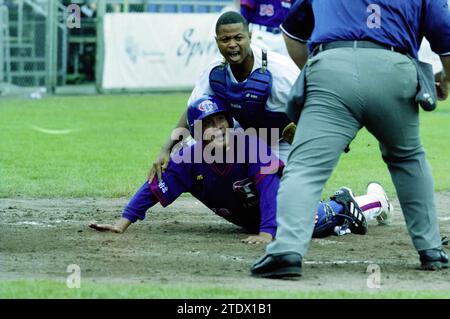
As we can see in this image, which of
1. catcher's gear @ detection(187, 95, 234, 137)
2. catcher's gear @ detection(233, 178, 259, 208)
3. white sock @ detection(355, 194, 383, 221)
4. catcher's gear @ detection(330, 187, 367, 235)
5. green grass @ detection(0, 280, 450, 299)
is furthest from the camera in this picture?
white sock @ detection(355, 194, 383, 221)

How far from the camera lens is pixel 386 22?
5.84m

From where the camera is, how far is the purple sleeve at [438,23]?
5883mm

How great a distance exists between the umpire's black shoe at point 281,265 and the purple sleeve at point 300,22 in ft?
4.85

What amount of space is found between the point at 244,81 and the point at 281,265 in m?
1.93

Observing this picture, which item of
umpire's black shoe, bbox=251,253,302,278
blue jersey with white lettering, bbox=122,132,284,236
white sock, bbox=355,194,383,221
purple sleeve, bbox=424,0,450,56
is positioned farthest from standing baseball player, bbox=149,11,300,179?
umpire's black shoe, bbox=251,253,302,278

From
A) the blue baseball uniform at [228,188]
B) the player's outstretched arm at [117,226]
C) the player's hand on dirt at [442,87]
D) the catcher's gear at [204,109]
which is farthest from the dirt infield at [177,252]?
the player's hand on dirt at [442,87]

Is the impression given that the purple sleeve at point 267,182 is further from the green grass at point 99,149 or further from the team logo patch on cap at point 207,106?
the green grass at point 99,149

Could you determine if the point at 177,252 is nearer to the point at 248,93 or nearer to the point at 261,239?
the point at 261,239

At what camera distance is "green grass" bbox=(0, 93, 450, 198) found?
10500mm

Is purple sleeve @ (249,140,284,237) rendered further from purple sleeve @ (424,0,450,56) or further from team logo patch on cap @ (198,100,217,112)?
purple sleeve @ (424,0,450,56)

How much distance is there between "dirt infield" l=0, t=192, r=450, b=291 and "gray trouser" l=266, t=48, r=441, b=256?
347mm

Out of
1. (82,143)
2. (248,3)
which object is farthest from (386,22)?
(82,143)
